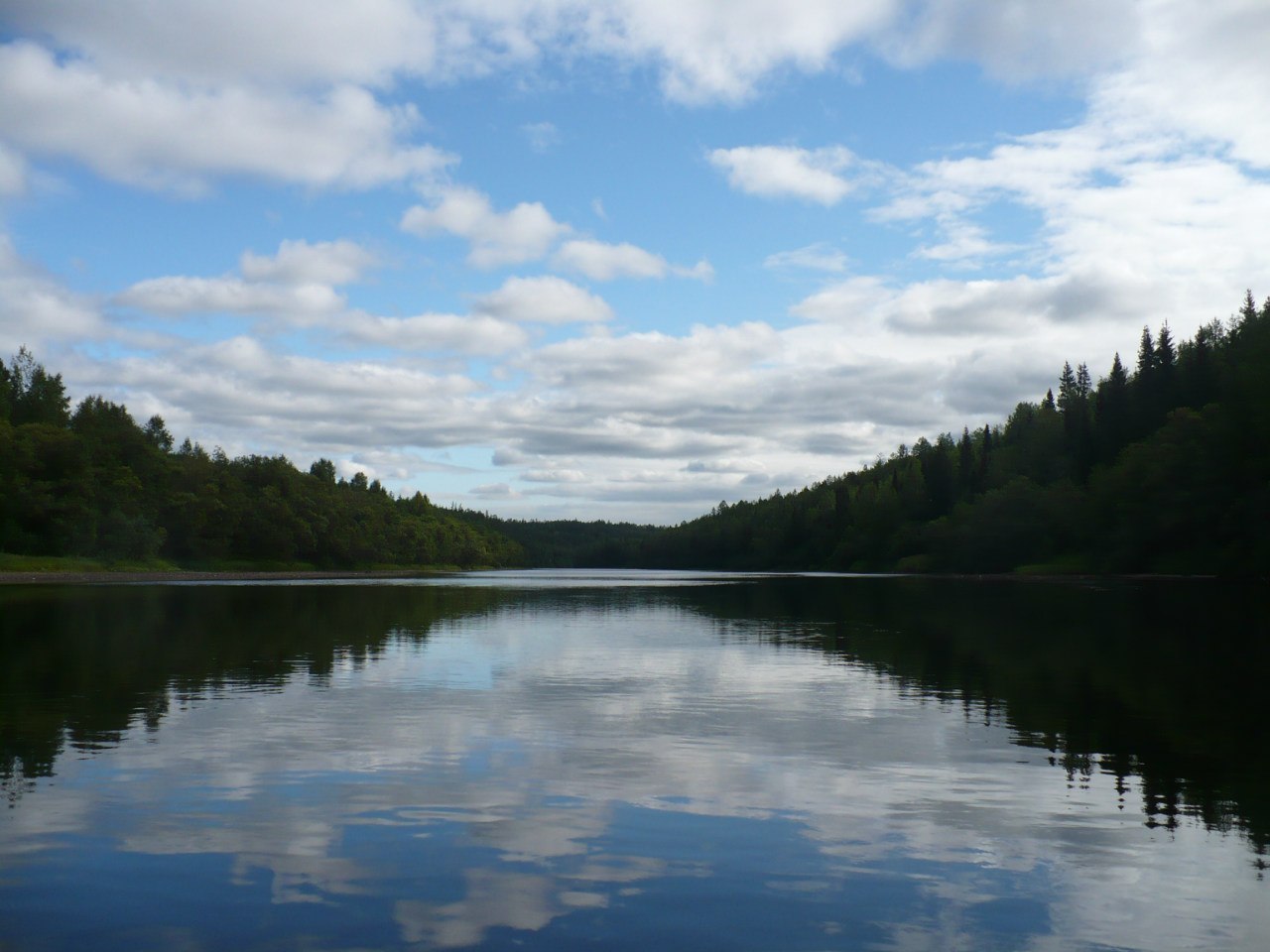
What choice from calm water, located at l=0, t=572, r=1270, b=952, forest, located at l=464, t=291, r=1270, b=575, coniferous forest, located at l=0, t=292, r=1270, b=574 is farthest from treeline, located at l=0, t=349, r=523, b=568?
forest, located at l=464, t=291, r=1270, b=575

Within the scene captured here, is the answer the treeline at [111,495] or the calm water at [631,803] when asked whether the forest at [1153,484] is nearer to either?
the calm water at [631,803]

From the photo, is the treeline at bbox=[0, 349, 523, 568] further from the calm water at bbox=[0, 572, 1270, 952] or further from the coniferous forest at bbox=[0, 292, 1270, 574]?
the calm water at bbox=[0, 572, 1270, 952]

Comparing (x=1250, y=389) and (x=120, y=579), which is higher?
(x=1250, y=389)

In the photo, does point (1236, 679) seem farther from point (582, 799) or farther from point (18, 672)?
point (18, 672)

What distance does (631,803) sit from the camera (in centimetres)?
1386

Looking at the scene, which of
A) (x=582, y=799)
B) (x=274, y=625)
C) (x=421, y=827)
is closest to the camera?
(x=421, y=827)

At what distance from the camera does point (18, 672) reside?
26.7m

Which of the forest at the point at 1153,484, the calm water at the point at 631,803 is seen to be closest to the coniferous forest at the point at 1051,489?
the forest at the point at 1153,484

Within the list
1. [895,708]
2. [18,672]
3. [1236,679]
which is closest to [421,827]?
[895,708]

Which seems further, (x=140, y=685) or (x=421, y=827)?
(x=140, y=685)

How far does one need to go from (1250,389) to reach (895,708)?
10120 centimetres

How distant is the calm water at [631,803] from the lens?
9516 millimetres

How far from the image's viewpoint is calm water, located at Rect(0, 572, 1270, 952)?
952cm

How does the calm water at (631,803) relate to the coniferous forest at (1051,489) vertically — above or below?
below
